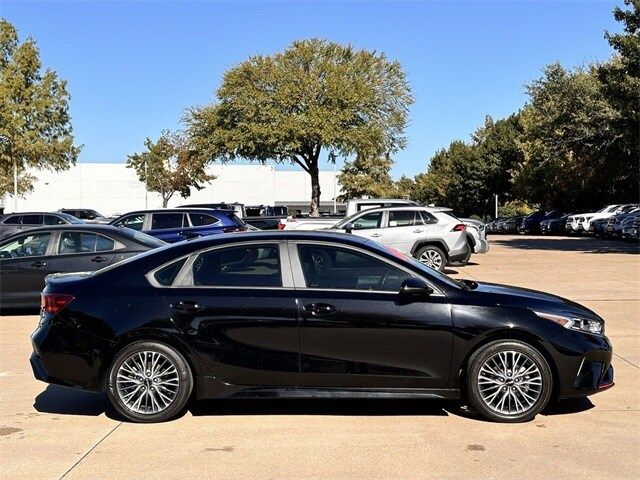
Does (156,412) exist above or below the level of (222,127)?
below

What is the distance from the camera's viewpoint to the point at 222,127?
37.9 m

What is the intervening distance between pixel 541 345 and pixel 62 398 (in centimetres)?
431

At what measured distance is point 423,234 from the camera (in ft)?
57.1

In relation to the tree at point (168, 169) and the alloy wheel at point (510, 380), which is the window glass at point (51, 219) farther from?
the tree at point (168, 169)

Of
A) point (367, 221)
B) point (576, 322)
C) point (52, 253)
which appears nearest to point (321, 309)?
point (576, 322)

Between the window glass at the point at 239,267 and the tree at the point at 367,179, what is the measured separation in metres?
63.0

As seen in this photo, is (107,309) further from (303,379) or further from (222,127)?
(222,127)

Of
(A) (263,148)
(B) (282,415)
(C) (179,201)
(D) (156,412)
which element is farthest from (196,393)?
(C) (179,201)

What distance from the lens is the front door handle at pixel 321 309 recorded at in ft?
19.7

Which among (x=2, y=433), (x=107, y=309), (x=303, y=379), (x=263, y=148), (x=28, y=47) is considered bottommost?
(x=2, y=433)

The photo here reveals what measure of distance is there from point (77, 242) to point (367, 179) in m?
59.8

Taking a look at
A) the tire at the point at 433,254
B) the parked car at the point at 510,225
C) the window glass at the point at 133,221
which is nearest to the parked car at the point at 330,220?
the tire at the point at 433,254

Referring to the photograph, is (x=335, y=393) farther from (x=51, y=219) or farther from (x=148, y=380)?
(x=51, y=219)

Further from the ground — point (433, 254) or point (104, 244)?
point (104, 244)
